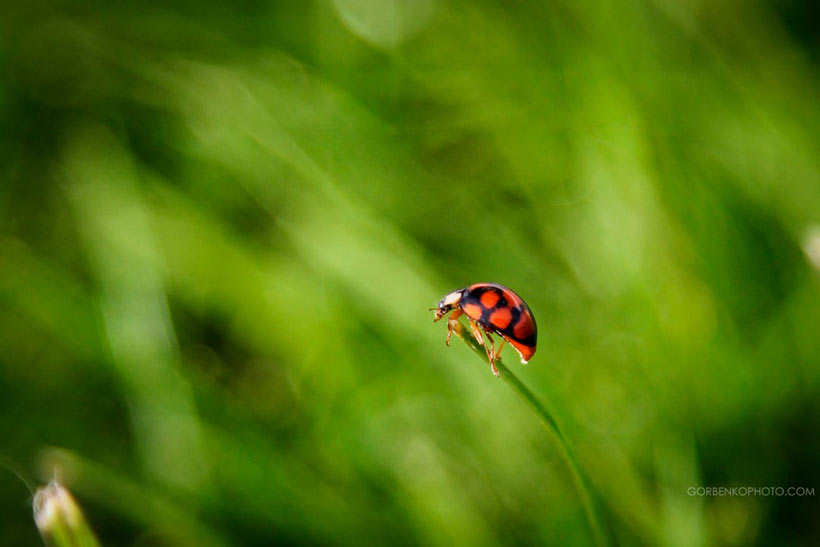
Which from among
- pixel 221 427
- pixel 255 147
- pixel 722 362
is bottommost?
pixel 221 427

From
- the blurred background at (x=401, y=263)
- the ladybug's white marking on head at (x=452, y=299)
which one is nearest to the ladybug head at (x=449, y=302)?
the ladybug's white marking on head at (x=452, y=299)

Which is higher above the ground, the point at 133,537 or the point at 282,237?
the point at 282,237

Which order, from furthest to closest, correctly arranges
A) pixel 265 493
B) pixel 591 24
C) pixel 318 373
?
pixel 591 24, pixel 318 373, pixel 265 493

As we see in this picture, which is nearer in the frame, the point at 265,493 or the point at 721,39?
the point at 265,493

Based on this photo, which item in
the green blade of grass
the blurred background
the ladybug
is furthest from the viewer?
the blurred background

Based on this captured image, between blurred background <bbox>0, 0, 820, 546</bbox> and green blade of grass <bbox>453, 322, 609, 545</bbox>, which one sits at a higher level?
blurred background <bbox>0, 0, 820, 546</bbox>

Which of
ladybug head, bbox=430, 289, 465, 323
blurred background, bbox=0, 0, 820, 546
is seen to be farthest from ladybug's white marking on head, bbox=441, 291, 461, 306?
blurred background, bbox=0, 0, 820, 546

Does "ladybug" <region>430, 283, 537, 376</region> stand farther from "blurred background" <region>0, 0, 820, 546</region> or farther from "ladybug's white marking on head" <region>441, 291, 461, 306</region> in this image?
"blurred background" <region>0, 0, 820, 546</region>

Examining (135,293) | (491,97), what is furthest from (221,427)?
(491,97)

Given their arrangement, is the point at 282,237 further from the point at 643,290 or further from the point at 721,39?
the point at 721,39
